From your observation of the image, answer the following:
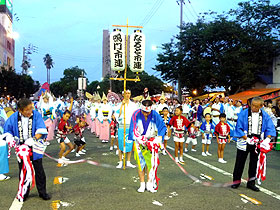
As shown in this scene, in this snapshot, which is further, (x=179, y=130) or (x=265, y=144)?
(x=179, y=130)

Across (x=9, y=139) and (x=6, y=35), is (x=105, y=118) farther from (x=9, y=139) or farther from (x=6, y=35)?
(x=6, y=35)

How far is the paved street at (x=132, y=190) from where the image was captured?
4.46 metres

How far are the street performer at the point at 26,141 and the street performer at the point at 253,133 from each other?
3.78 m

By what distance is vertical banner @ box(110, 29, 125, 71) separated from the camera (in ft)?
24.2

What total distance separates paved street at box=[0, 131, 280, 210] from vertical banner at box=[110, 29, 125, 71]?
282 cm

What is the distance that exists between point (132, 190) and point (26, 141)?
7.02 feet

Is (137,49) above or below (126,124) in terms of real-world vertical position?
above

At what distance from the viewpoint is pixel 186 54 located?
26.4 metres

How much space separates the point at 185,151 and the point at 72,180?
187 inches

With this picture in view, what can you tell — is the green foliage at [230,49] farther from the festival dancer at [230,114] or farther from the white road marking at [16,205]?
the white road marking at [16,205]

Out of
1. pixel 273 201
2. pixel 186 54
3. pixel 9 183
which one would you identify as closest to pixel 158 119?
pixel 273 201

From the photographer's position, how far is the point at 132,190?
520 centimetres

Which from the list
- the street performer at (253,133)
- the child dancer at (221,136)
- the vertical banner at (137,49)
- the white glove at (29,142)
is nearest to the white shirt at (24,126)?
the white glove at (29,142)

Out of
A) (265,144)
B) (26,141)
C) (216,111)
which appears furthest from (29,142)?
(216,111)
